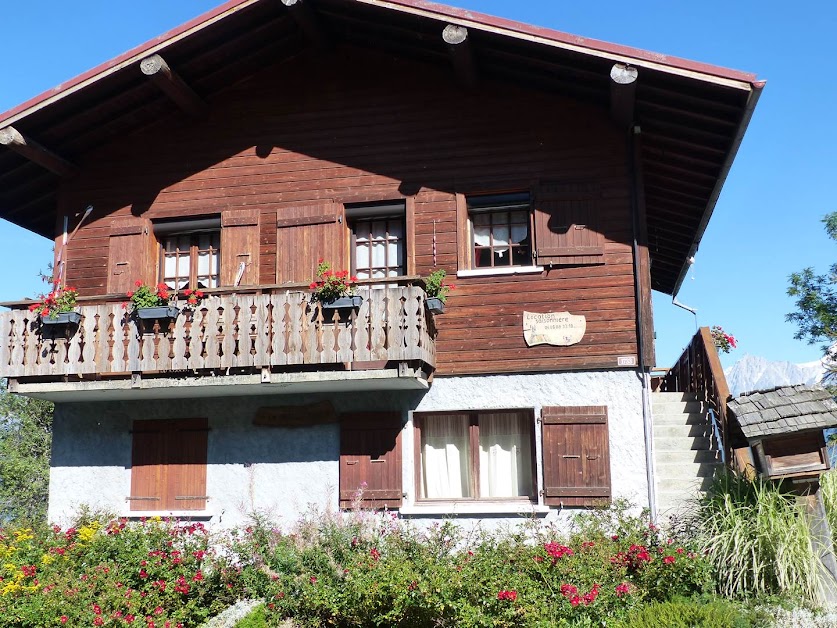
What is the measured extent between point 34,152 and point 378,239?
498cm

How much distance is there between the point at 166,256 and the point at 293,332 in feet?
10.7

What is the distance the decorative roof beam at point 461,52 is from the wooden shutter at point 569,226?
6.09 ft

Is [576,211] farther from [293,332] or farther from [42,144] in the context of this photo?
[42,144]

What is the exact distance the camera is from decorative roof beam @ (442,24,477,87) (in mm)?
11031

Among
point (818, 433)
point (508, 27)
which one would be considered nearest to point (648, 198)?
point (508, 27)

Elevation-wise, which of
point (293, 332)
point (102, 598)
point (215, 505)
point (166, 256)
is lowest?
point (102, 598)

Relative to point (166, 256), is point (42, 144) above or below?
above

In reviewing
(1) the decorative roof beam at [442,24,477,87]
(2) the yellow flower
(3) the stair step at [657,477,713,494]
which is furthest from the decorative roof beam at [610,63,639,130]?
(2) the yellow flower

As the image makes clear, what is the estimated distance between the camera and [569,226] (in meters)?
11.4

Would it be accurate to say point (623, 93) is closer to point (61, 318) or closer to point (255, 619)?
point (255, 619)

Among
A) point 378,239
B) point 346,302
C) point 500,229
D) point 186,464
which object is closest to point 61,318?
point 186,464

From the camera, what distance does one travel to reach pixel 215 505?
11688 millimetres

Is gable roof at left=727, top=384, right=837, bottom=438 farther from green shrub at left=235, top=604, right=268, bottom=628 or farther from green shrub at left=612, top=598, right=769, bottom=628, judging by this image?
green shrub at left=235, top=604, right=268, bottom=628

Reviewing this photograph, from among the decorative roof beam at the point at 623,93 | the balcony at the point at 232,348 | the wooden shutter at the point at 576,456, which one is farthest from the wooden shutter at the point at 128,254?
the decorative roof beam at the point at 623,93
